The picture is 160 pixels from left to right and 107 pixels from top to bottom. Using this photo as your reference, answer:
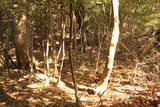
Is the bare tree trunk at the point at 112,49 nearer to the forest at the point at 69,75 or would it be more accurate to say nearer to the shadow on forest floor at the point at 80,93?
the forest at the point at 69,75

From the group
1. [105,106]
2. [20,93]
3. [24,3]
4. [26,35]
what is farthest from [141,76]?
[26,35]

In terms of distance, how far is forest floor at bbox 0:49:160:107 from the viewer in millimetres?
4953

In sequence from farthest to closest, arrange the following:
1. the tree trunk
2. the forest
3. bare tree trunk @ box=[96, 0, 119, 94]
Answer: the tree trunk → bare tree trunk @ box=[96, 0, 119, 94] → the forest

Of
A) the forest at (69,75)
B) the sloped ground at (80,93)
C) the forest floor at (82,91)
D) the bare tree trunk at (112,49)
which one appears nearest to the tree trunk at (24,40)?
the forest at (69,75)

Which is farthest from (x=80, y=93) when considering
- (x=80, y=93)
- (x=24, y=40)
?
(x=24, y=40)

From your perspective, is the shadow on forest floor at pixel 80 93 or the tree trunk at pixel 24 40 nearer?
the shadow on forest floor at pixel 80 93

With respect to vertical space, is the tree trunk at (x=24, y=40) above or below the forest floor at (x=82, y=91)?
above

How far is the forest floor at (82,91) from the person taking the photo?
495cm

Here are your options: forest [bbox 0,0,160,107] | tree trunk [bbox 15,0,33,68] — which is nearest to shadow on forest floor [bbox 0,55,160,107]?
forest [bbox 0,0,160,107]

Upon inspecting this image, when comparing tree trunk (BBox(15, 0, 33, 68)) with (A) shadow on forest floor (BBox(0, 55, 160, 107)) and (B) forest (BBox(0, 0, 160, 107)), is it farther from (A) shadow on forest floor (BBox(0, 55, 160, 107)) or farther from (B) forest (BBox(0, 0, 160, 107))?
(A) shadow on forest floor (BBox(0, 55, 160, 107))

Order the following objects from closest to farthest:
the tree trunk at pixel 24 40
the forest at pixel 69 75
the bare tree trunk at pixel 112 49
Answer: the forest at pixel 69 75 → the bare tree trunk at pixel 112 49 → the tree trunk at pixel 24 40

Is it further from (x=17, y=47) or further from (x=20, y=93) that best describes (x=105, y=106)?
(x=17, y=47)

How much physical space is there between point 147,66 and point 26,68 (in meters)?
5.60

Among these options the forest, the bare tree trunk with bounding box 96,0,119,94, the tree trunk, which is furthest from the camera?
the tree trunk
